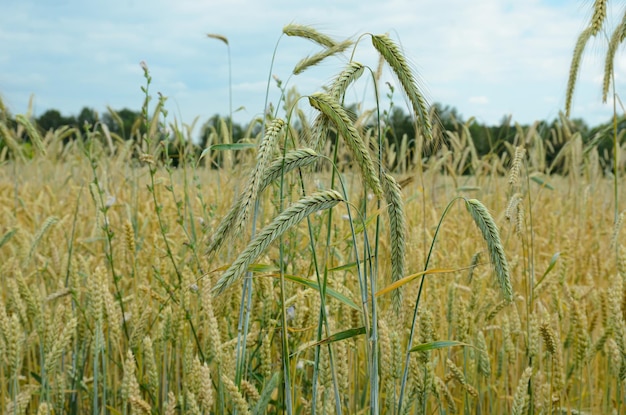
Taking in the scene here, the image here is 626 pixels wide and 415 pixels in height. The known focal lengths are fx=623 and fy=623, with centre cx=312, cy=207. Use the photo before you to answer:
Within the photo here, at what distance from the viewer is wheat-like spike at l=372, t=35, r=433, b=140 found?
3.84 ft

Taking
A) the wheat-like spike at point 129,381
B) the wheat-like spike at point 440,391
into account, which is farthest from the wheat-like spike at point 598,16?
the wheat-like spike at point 129,381

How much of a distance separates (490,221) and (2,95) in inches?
95.7

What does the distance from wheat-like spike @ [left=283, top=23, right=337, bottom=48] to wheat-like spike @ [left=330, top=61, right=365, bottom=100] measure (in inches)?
17.3

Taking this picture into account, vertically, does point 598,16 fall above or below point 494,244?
above

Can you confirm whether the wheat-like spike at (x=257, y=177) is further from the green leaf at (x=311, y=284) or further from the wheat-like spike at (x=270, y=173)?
the green leaf at (x=311, y=284)

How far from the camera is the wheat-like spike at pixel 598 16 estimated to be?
196 centimetres

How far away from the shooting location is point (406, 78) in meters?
1.20

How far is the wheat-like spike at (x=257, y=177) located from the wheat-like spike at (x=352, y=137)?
4.0 inches

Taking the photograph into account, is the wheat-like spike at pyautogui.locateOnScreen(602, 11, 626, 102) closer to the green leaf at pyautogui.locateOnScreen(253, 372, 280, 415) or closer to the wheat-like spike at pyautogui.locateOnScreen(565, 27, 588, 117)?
the wheat-like spike at pyautogui.locateOnScreen(565, 27, 588, 117)

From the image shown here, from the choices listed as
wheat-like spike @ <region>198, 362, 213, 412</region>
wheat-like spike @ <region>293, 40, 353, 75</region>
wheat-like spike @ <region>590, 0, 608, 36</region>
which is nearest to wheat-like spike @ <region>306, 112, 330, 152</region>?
wheat-like spike @ <region>293, 40, 353, 75</region>

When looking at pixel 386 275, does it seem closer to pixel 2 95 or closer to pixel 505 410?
pixel 505 410

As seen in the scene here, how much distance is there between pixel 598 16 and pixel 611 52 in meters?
0.18

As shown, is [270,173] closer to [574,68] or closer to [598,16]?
[598,16]

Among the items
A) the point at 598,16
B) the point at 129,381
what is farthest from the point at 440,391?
the point at 598,16
